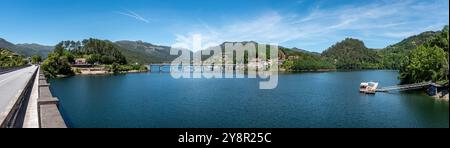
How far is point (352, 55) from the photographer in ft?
517

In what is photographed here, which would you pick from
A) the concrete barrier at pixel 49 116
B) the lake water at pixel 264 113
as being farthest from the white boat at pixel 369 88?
the concrete barrier at pixel 49 116

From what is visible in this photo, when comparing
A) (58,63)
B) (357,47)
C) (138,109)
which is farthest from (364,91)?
(357,47)

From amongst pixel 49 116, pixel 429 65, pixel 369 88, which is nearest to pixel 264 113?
pixel 49 116

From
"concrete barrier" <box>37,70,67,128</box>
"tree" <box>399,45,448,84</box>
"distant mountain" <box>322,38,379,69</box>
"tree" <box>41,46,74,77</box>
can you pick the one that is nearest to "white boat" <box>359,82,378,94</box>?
"tree" <box>399,45,448,84</box>

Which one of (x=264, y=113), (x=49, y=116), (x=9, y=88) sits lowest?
(x=264, y=113)

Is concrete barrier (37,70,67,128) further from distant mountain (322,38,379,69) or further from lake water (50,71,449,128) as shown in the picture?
distant mountain (322,38,379,69)

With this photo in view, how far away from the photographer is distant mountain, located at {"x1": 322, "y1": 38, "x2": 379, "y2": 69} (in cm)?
13625

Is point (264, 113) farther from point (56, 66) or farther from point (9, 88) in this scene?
point (56, 66)

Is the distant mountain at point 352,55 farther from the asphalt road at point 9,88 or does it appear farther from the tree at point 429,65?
the asphalt road at point 9,88

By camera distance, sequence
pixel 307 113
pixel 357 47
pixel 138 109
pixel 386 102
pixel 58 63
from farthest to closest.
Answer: pixel 357 47, pixel 58 63, pixel 386 102, pixel 138 109, pixel 307 113
